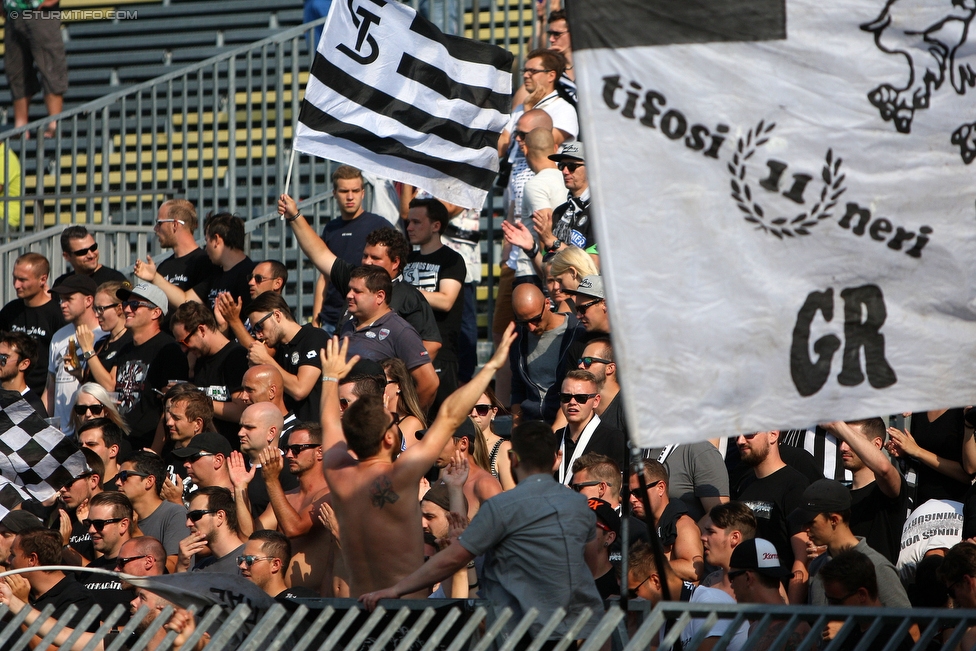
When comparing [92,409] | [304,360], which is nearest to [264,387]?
[304,360]

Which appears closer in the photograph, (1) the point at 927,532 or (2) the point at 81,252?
(1) the point at 927,532

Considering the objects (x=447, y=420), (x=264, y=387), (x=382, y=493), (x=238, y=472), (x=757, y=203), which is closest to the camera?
(x=757, y=203)

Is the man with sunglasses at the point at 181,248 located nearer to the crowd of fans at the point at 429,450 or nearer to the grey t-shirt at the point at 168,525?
the crowd of fans at the point at 429,450

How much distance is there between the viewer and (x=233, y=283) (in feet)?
35.0

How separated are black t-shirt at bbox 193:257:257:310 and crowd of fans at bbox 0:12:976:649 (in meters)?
0.03

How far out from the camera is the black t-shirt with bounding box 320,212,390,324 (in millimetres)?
10945

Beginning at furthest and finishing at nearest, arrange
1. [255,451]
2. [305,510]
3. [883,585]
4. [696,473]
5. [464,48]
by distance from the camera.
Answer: [464,48], [255,451], [696,473], [305,510], [883,585]

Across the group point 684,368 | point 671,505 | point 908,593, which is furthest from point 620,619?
point 671,505

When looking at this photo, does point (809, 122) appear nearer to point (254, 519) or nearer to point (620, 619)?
point (620, 619)

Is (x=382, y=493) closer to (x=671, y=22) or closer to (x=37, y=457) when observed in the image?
(x=671, y=22)

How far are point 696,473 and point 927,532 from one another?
1354 millimetres

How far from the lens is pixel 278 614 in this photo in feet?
13.5

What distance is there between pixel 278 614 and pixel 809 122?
2173 millimetres

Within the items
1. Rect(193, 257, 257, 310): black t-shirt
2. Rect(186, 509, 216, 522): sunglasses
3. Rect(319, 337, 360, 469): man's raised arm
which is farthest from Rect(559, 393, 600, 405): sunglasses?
Rect(193, 257, 257, 310): black t-shirt
